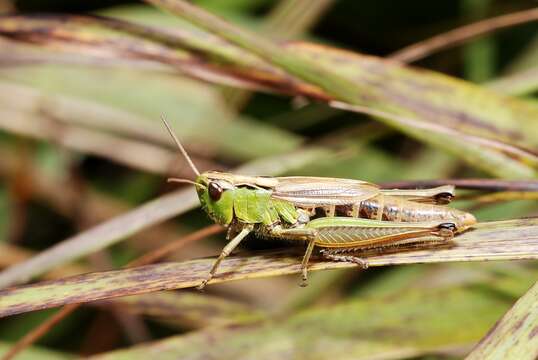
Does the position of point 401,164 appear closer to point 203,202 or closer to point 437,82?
point 437,82

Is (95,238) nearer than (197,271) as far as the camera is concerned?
No

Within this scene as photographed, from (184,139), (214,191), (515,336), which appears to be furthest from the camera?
(184,139)

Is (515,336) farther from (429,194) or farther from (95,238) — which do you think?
(95,238)

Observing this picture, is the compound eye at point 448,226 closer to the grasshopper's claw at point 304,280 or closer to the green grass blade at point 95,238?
the grasshopper's claw at point 304,280

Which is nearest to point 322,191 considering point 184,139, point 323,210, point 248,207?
point 323,210

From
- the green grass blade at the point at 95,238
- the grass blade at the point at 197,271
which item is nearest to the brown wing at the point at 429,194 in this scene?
the grass blade at the point at 197,271

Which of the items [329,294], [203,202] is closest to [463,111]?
[203,202]
